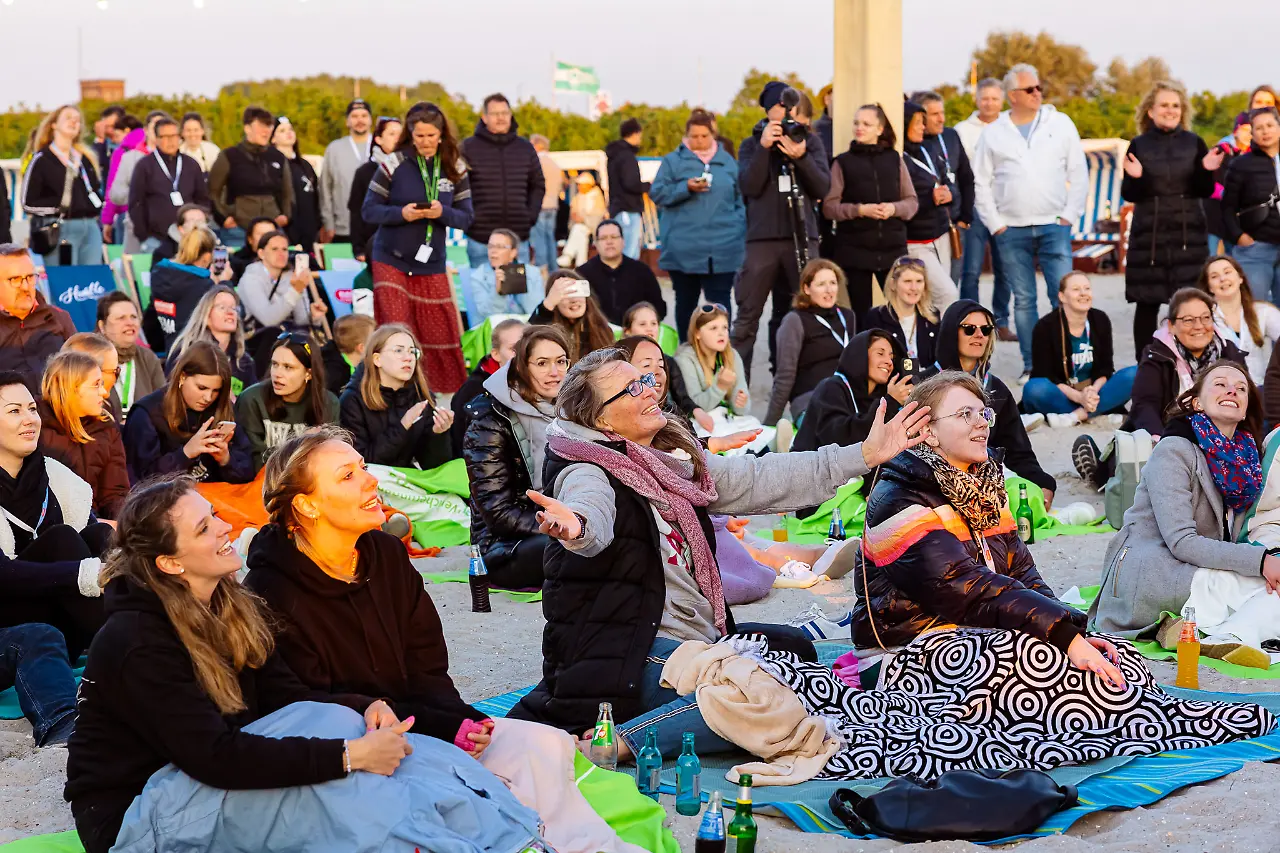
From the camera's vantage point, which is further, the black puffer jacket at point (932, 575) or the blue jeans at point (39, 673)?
the blue jeans at point (39, 673)

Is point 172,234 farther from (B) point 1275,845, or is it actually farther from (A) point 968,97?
(A) point 968,97

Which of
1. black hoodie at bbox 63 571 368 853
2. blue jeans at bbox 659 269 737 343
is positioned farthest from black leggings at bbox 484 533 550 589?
blue jeans at bbox 659 269 737 343

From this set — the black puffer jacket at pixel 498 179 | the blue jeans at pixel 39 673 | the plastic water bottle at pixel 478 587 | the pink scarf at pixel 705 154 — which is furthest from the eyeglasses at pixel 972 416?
the black puffer jacket at pixel 498 179

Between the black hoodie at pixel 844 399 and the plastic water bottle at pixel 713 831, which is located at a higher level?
the black hoodie at pixel 844 399

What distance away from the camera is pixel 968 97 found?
20.6 m

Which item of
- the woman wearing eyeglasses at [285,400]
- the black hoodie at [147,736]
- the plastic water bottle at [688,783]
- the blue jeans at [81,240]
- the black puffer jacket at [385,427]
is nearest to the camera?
the black hoodie at [147,736]

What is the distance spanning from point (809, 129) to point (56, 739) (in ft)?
24.5

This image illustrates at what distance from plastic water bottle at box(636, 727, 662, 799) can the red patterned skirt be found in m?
6.72

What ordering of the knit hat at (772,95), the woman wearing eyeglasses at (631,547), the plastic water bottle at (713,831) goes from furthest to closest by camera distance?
1. the knit hat at (772,95)
2. the woman wearing eyeglasses at (631,547)
3. the plastic water bottle at (713,831)

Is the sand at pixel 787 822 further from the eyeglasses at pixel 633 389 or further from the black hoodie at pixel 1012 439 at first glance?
the eyeglasses at pixel 633 389


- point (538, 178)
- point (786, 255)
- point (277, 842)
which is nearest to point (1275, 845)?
point (277, 842)

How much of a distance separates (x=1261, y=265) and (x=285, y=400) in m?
7.07

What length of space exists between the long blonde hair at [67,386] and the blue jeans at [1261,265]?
814 cm

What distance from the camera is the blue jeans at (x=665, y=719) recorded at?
4773mm
